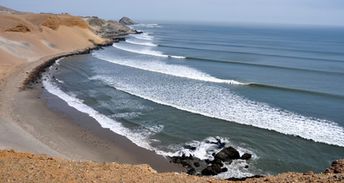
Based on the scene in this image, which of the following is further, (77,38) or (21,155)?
(77,38)

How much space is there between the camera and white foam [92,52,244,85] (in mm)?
38147

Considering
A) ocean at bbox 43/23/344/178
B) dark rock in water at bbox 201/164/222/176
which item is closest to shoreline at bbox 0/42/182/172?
ocean at bbox 43/23/344/178

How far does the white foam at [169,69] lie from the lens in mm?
38147

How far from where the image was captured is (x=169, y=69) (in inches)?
1745

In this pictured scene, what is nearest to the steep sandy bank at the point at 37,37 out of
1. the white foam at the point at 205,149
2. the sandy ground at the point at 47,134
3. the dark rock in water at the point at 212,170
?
the sandy ground at the point at 47,134

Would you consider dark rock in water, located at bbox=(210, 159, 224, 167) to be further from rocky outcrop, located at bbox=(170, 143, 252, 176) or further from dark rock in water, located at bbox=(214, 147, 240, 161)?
dark rock in water, located at bbox=(214, 147, 240, 161)

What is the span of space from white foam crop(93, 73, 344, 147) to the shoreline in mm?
6751

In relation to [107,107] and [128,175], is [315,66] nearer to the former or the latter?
[107,107]

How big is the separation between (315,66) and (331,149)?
99.7 feet

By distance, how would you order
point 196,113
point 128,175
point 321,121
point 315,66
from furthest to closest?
point 315,66 < point 196,113 < point 321,121 < point 128,175

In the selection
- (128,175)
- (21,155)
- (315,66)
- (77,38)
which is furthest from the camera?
(77,38)

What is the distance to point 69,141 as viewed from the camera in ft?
66.6

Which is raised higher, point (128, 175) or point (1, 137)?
point (128, 175)

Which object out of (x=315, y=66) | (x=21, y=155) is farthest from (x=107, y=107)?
(x=315, y=66)
